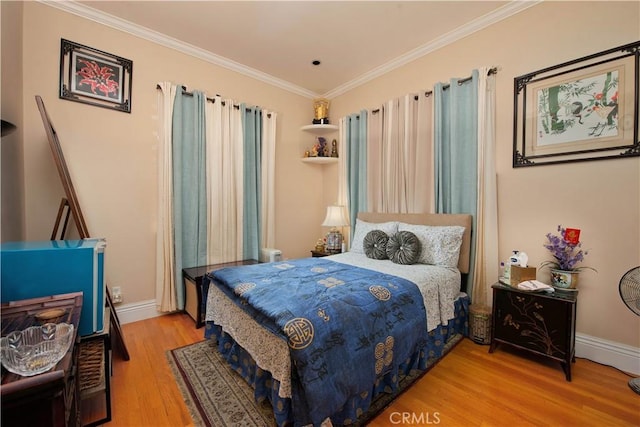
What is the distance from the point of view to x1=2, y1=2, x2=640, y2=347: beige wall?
6.42 feet

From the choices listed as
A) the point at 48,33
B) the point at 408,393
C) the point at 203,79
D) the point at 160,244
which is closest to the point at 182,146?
the point at 203,79

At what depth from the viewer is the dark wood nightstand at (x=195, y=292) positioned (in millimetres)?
2609

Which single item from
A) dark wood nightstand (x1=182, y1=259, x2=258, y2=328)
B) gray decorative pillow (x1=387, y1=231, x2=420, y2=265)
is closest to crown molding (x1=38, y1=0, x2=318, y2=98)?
dark wood nightstand (x1=182, y1=259, x2=258, y2=328)

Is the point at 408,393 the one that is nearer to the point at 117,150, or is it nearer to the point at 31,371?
the point at 31,371

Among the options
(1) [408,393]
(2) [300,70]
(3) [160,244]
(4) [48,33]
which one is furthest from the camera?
(2) [300,70]

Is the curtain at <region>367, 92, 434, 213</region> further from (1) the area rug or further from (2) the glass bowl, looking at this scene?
(2) the glass bowl

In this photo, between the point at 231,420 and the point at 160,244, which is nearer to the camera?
the point at 231,420

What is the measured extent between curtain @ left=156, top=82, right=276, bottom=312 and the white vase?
2963 millimetres

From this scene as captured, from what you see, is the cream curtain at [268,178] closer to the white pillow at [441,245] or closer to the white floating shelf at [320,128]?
the white floating shelf at [320,128]

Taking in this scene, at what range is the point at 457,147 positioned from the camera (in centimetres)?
267

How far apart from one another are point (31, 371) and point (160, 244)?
2.17 metres

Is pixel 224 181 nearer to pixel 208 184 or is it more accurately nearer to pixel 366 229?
pixel 208 184

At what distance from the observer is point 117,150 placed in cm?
261

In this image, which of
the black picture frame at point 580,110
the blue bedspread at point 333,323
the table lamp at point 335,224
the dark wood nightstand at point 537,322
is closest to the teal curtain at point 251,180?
the table lamp at point 335,224
